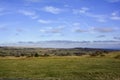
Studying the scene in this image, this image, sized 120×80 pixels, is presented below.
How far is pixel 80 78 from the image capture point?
32188mm

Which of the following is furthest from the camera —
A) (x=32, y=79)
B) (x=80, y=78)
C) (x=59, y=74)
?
(x=59, y=74)

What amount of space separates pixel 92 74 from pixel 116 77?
3201 millimetres

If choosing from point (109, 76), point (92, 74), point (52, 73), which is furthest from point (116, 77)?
point (52, 73)

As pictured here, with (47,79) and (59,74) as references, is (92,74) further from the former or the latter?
(47,79)

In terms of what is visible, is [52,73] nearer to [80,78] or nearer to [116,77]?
[80,78]

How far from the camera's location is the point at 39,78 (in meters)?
31.4

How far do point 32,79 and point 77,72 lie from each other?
784 centimetres

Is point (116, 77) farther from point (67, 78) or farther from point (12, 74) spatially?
point (12, 74)

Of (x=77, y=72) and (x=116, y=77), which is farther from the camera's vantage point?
(x=77, y=72)

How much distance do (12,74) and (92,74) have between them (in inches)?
396

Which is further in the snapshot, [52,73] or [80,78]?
[52,73]

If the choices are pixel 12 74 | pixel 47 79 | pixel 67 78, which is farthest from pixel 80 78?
pixel 12 74

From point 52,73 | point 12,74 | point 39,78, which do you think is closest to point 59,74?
point 52,73

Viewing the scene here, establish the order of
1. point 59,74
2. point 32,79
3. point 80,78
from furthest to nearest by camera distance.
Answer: point 59,74 < point 80,78 < point 32,79
